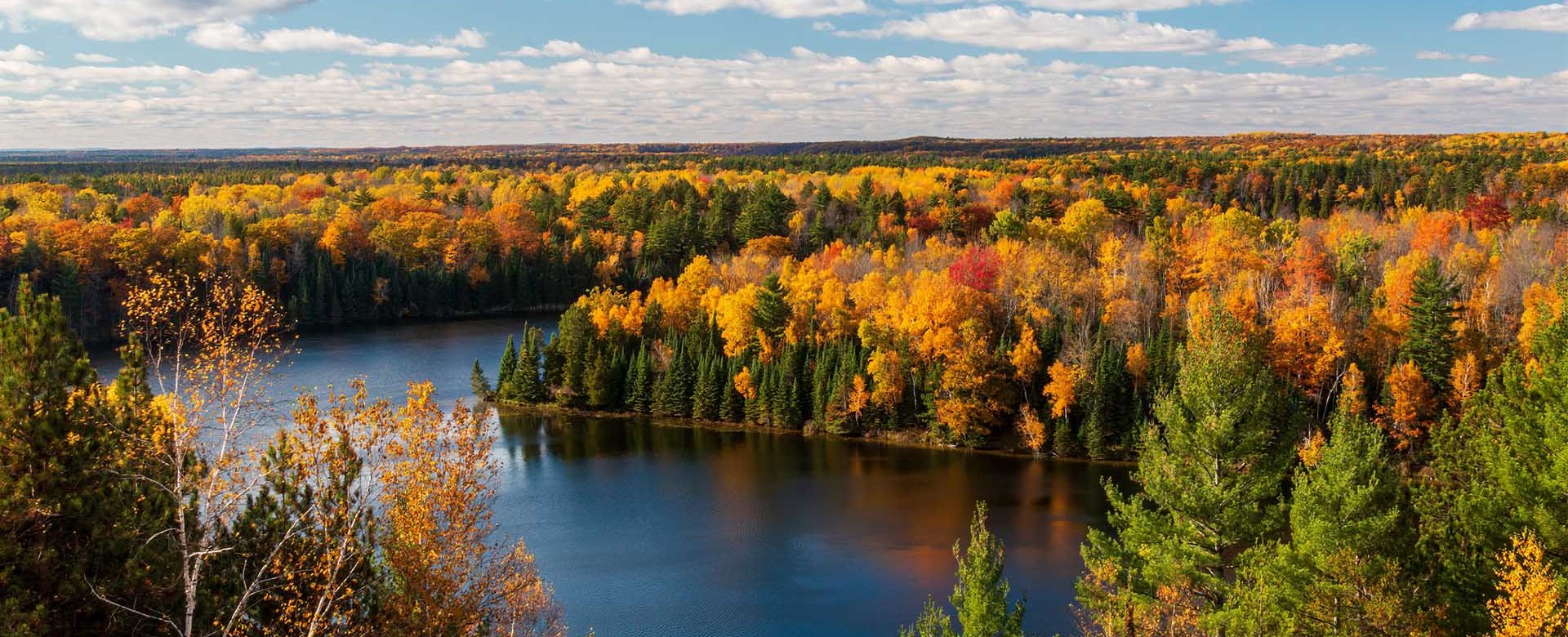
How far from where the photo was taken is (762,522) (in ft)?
118

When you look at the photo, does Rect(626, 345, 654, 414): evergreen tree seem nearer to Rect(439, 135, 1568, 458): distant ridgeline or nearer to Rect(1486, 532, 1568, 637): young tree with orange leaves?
Rect(439, 135, 1568, 458): distant ridgeline

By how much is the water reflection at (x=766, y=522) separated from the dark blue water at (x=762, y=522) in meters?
0.07

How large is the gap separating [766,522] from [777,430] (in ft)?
43.8

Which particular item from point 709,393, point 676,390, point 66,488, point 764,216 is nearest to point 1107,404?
point 709,393

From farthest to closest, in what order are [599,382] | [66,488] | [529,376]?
1. [529,376]
2. [599,382]
3. [66,488]

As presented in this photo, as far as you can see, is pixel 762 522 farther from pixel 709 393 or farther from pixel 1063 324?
pixel 1063 324

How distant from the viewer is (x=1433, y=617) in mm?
15141

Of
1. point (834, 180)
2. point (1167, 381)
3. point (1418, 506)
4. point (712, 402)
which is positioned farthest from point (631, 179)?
point (1418, 506)

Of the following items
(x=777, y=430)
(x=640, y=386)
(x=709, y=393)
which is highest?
(x=640, y=386)

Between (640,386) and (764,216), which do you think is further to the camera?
(764,216)

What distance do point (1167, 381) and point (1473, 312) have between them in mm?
15158

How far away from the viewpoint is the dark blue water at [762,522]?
28.5m

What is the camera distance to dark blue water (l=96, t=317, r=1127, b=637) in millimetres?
28484

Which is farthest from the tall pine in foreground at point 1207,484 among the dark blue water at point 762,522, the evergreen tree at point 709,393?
the evergreen tree at point 709,393
